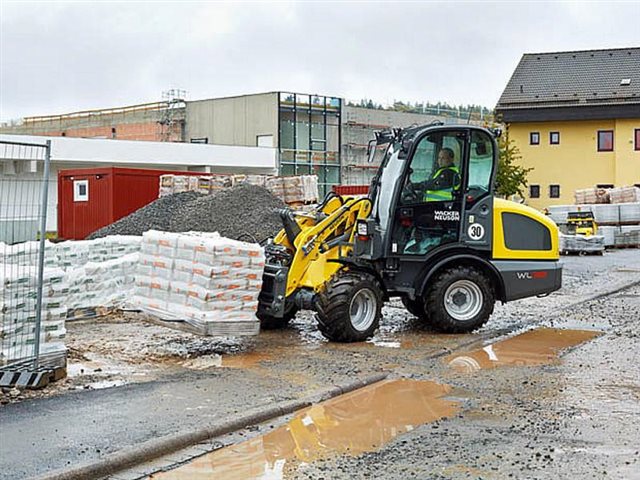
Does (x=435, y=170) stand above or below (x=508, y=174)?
below

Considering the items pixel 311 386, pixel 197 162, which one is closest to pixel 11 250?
pixel 311 386

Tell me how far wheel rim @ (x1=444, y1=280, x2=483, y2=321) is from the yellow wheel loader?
0.02 metres

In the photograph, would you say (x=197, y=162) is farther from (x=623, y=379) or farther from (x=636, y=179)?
(x=623, y=379)

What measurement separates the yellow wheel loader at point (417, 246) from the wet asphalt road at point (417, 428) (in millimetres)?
540

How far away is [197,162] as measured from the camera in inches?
2152

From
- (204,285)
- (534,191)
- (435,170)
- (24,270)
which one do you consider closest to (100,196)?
(435,170)

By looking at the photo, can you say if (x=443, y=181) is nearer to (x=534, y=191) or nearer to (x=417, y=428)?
(x=417, y=428)

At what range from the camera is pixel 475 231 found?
43.0 feet

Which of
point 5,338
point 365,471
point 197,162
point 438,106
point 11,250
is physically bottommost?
point 365,471

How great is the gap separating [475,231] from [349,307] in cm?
240

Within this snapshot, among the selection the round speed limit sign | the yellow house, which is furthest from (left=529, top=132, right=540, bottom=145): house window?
the round speed limit sign

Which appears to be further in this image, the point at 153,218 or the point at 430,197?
the point at 153,218

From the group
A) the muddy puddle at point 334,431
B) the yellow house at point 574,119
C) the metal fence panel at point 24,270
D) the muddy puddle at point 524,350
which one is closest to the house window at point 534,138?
Answer: the yellow house at point 574,119

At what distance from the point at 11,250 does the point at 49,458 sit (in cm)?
370
